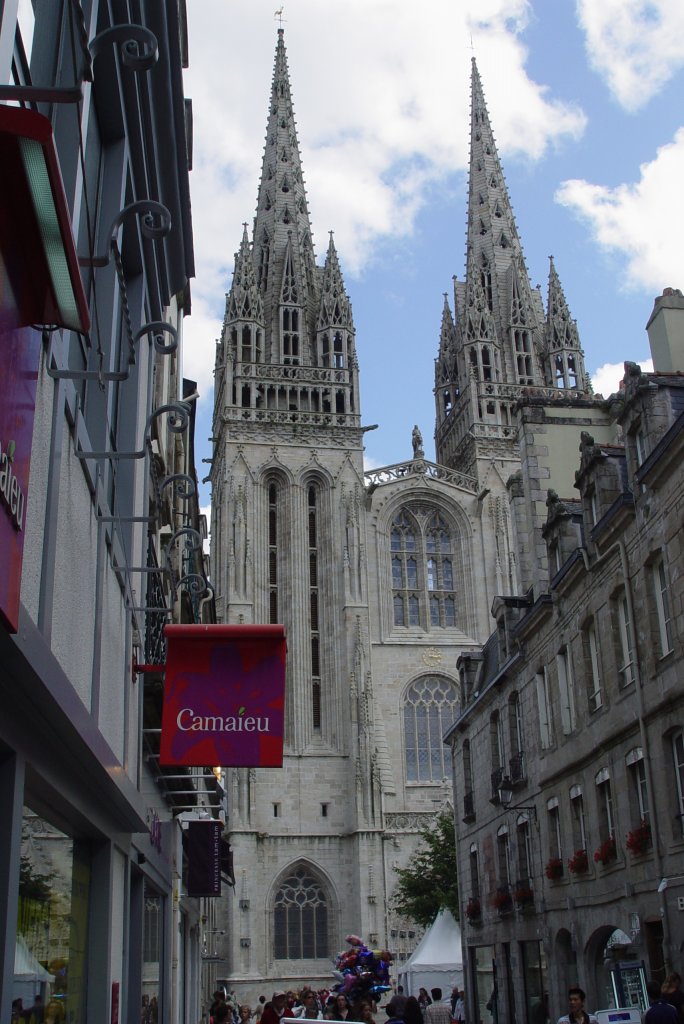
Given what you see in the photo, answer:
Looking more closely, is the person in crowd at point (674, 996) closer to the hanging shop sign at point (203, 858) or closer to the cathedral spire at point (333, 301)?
the hanging shop sign at point (203, 858)

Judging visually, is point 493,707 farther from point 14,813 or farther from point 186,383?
point 14,813

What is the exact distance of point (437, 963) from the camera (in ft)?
88.5

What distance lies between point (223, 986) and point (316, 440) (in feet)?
76.9

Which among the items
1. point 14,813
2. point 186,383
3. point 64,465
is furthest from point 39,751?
point 186,383

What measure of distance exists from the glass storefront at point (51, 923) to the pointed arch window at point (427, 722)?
132ft

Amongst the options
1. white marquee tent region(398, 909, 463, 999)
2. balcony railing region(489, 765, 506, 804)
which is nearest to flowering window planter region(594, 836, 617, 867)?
balcony railing region(489, 765, 506, 804)

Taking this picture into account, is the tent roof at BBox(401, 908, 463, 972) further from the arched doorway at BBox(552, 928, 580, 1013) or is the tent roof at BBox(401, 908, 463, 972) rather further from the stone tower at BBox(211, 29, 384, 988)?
the stone tower at BBox(211, 29, 384, 988)

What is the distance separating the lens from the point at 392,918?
43.6m

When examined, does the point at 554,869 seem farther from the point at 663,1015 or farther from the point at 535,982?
the point at 663,1015

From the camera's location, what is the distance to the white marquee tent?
26938 mm

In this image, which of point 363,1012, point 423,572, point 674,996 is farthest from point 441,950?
point 423,572

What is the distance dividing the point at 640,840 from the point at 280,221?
51.1 m

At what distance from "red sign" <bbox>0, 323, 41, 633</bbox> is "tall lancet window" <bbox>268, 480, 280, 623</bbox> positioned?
146 feet

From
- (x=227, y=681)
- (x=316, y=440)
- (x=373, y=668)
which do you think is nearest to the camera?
(x=227, y=681)
